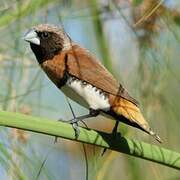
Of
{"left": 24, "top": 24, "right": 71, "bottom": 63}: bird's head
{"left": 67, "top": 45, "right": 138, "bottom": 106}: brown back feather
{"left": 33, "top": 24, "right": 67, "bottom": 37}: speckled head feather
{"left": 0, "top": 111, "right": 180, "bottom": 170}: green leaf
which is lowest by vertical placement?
{"left": 0, "top": 111, "right": 180, "bottom": 170}: green leaf

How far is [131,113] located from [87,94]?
15cm

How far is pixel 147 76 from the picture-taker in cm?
162

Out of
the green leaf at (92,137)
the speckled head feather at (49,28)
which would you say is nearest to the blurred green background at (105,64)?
the speckled head feather at (49,28)

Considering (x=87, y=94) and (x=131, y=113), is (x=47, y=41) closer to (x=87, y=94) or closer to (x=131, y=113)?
(x=87, y=94)

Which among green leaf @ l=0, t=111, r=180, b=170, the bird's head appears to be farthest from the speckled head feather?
green leaf @ l=0, t=111, r=180, b=170

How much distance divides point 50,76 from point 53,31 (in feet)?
0.72

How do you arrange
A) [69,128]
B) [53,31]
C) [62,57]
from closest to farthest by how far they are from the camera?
[69,128], [62,57], [53,31]

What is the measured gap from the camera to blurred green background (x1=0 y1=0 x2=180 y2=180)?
4.95 feet

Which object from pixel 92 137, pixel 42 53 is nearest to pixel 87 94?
pixel 42 53

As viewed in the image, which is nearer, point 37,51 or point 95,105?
point 95,105

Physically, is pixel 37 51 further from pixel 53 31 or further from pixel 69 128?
pixel 69 128

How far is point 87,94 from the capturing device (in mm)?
1597

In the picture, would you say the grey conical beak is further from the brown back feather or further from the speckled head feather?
the brown back feather

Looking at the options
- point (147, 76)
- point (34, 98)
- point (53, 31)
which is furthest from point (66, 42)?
point (147, 76)
